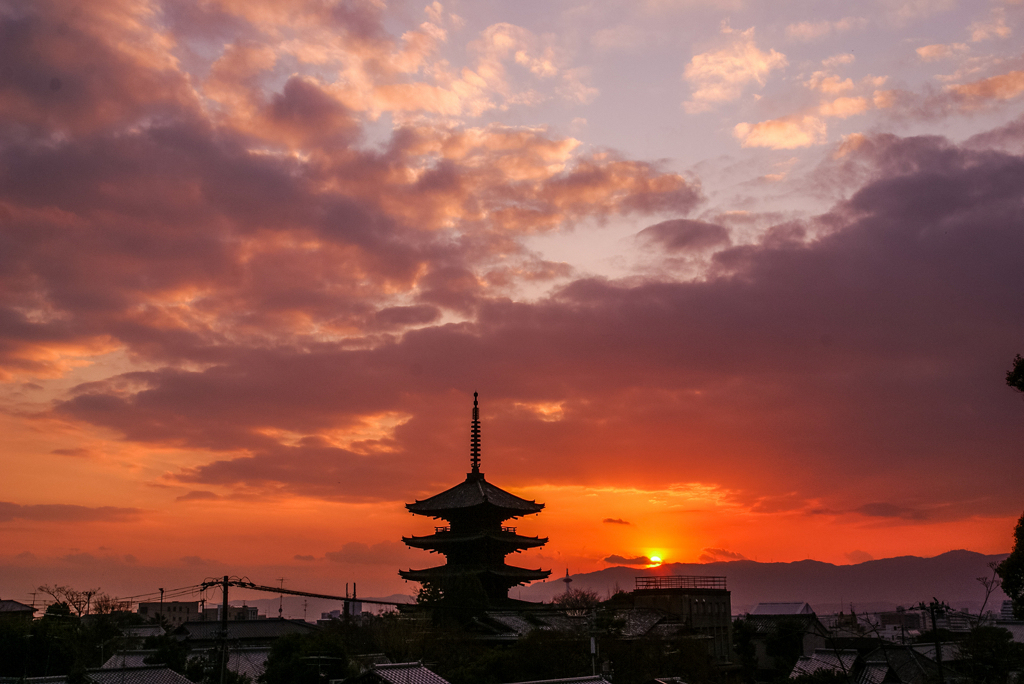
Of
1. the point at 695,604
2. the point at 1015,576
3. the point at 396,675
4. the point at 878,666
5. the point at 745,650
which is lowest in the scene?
the point at 745,650

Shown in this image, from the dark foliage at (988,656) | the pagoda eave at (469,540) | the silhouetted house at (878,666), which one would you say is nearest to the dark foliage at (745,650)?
the silhouetted house at (878,666)

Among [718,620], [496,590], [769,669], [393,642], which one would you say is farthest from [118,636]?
[769,669]

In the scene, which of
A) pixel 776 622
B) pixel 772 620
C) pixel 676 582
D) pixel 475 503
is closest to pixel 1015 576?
pixel 676 582

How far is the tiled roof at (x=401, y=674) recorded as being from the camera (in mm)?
42688

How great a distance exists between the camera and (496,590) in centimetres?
8619

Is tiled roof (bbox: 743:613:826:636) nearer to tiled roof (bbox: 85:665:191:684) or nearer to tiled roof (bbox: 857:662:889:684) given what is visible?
tiled roof (bbox: 857:662:889:684)

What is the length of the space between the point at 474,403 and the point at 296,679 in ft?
157

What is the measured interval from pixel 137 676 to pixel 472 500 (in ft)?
125

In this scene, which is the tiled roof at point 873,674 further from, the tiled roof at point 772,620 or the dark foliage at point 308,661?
the dark foliage at point 308,661

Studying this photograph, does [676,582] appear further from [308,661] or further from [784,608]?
[784,608]

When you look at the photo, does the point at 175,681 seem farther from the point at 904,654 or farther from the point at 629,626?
the point at 904,654

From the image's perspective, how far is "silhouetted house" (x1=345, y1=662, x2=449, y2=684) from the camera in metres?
42.7

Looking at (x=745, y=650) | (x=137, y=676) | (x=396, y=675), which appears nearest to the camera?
(x=396, y=675)

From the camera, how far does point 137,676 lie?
183 ft
